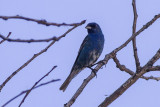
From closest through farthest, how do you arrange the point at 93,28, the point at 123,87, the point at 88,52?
the point at 123,87
the point at 88,52
the point at 93,28

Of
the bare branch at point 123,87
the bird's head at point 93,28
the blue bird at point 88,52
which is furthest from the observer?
the bird's head at point 93,28

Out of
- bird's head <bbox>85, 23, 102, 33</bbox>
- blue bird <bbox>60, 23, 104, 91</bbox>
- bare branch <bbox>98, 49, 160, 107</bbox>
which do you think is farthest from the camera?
bird's head <bbox>85, 23, 102, 33</bbox>

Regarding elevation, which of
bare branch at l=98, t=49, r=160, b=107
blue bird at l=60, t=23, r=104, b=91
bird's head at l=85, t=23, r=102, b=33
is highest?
bare branch at l=98, t=49, r=160, b=107

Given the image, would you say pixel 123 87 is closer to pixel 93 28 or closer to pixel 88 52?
pixel 88 52

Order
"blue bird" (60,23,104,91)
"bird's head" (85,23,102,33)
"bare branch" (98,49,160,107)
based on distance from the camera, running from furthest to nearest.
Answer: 1. "bird's head" (85,23,102,33)
2. "blue bird" (60,23,104,91)
3. "bare branch" (98,49,160,107)

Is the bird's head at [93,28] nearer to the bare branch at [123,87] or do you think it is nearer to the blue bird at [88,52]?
the blue bird at [88,52]

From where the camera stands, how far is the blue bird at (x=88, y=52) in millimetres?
7414

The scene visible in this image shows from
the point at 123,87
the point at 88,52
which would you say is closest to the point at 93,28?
the point at 88,52

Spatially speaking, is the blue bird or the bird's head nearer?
the blue bird

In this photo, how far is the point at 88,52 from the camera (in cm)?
758

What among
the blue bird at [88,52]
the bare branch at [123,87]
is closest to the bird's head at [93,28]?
the blue bird at [88,52]

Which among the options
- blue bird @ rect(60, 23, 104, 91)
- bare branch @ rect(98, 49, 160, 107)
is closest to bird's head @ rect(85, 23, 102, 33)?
blue bird @ rect(60, 23, 104, 91)

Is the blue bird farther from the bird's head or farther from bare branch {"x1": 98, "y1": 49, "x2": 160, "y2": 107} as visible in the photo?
bare branch {"x1": 98, "y1": 49, "x2": 160, "y2": 107}

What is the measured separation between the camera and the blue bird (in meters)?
7.41
